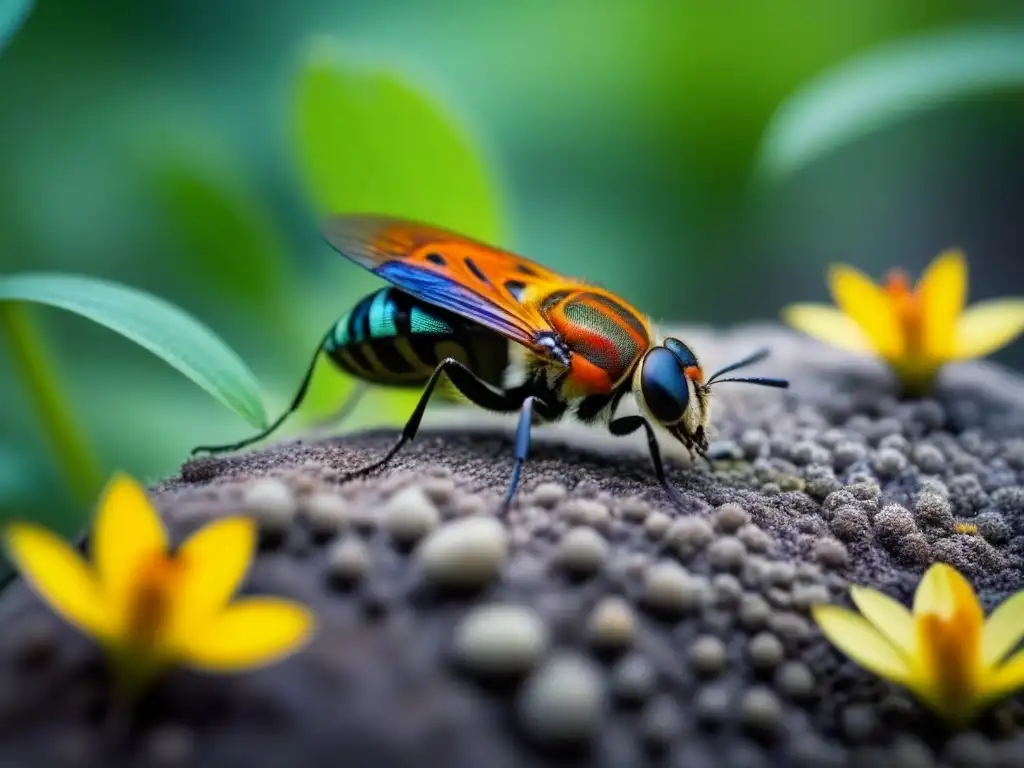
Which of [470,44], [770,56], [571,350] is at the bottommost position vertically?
[571,350]

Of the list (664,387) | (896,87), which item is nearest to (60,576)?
(664,387)

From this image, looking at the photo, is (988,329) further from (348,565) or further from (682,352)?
(348,565)

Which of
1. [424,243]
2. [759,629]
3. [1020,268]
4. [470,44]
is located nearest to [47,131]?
[470,44]

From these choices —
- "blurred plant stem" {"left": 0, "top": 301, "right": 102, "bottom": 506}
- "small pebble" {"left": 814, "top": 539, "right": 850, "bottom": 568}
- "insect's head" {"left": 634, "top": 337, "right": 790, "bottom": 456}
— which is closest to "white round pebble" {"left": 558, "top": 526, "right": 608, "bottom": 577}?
"small pebble" {"left": 814, "top": 539, "right": 850, "bottom": 568}

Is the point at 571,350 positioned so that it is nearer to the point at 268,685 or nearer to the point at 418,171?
the point at 268,685

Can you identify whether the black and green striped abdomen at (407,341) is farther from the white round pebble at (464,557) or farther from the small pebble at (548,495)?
the white round pebble at (464,557)

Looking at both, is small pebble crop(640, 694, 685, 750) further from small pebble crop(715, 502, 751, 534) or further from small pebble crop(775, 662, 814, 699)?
small pebble crop(715, 502, 751, 534)
